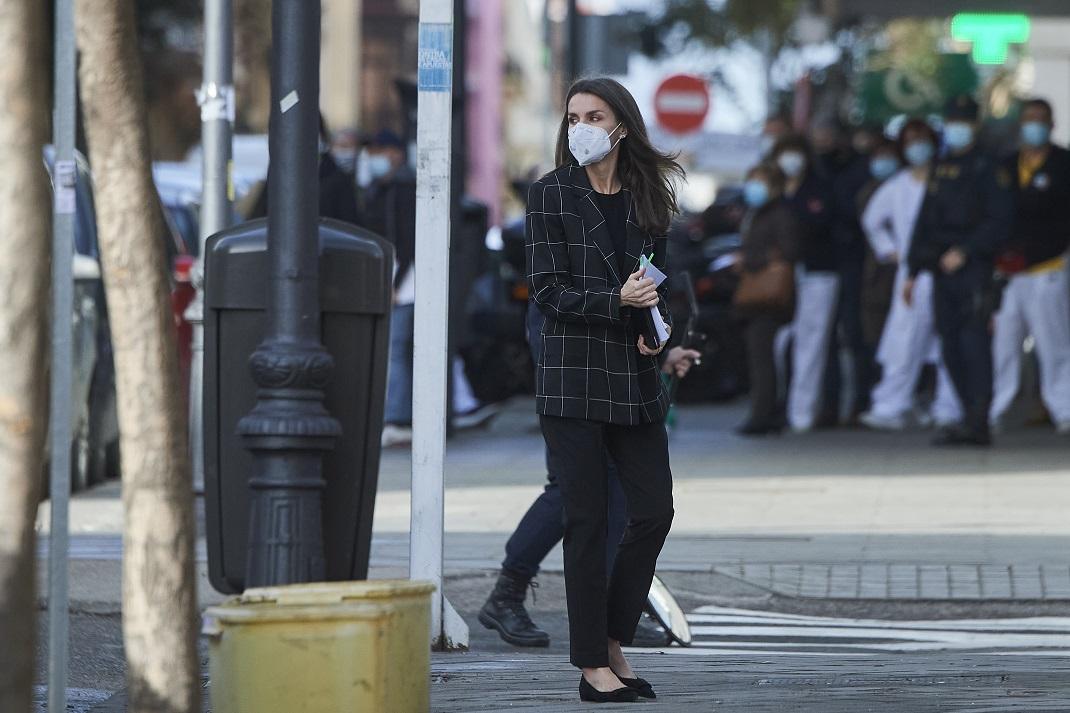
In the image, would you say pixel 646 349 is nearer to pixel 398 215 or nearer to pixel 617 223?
pixel 617 223

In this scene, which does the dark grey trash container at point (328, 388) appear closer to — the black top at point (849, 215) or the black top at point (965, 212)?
the black top at point (965, 212)

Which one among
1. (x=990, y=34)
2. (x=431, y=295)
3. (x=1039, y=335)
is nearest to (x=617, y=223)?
(x=431, y=295)

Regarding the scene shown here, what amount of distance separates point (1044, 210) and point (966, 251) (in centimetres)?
89

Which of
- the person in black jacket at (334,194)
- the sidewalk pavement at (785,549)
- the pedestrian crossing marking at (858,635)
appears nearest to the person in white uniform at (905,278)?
the sidewalk pavement at (785,549)

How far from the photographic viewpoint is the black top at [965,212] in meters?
13.8

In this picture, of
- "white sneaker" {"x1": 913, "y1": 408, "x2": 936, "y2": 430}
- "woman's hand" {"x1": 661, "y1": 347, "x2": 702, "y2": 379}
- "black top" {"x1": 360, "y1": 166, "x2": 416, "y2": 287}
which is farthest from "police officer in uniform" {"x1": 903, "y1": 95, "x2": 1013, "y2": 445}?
"woman's hand" {"x1": 661, "y1": 347, "x2": 702, "y2": 379}

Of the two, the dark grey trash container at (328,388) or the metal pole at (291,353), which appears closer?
the metal pole at (291,353)

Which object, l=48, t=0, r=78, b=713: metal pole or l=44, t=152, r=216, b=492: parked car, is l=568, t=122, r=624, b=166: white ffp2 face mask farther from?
l=44, t=152, r=216, b=492: parked car

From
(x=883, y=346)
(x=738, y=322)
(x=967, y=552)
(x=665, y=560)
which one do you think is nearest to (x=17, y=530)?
(x=665, y=560)

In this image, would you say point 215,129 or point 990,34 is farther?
point 990,34

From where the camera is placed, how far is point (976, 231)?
13805 millimetres

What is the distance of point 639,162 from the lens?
6.32 metres

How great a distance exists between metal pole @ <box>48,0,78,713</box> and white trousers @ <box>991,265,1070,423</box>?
9972mm

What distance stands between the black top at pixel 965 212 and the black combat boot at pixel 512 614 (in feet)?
22.4
